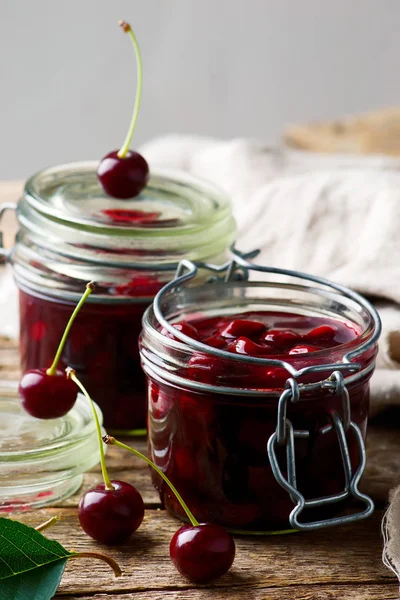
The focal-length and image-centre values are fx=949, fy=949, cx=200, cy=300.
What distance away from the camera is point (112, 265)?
0.97 meters

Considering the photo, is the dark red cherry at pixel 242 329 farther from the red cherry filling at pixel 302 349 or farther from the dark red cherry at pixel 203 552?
the dark red cherry at pixel 203 552

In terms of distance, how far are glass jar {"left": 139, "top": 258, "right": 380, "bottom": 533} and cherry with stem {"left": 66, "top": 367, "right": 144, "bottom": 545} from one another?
2.0 inches

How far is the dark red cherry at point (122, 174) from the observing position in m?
1.00

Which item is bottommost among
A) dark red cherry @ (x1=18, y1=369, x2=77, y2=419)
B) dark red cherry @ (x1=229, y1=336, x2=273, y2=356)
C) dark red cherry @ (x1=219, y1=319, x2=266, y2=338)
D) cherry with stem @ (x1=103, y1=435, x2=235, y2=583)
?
cherry with stem @ (x1=103, y1=435, x2=235, y2=583)

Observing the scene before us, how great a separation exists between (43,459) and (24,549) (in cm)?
15

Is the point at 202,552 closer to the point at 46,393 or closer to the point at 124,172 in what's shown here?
the point at 46,393

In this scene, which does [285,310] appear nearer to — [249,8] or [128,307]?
[128,307]

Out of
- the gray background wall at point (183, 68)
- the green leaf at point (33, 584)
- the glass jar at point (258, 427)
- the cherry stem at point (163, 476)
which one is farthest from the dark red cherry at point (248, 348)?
the gray background wall at point (183, 68)

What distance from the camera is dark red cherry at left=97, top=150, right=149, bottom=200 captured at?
1.00 meters

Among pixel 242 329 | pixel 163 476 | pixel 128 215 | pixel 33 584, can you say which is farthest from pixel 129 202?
pixel 33 584

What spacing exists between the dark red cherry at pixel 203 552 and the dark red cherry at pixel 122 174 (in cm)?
41

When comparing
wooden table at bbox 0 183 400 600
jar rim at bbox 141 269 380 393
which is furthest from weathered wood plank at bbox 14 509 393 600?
jar rim at bbox 141 269 380 393

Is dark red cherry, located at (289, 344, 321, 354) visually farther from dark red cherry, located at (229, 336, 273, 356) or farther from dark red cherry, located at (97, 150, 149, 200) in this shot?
dark red cherry, located at (97, 150, 149, 200)

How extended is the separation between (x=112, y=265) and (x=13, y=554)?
354 mm
